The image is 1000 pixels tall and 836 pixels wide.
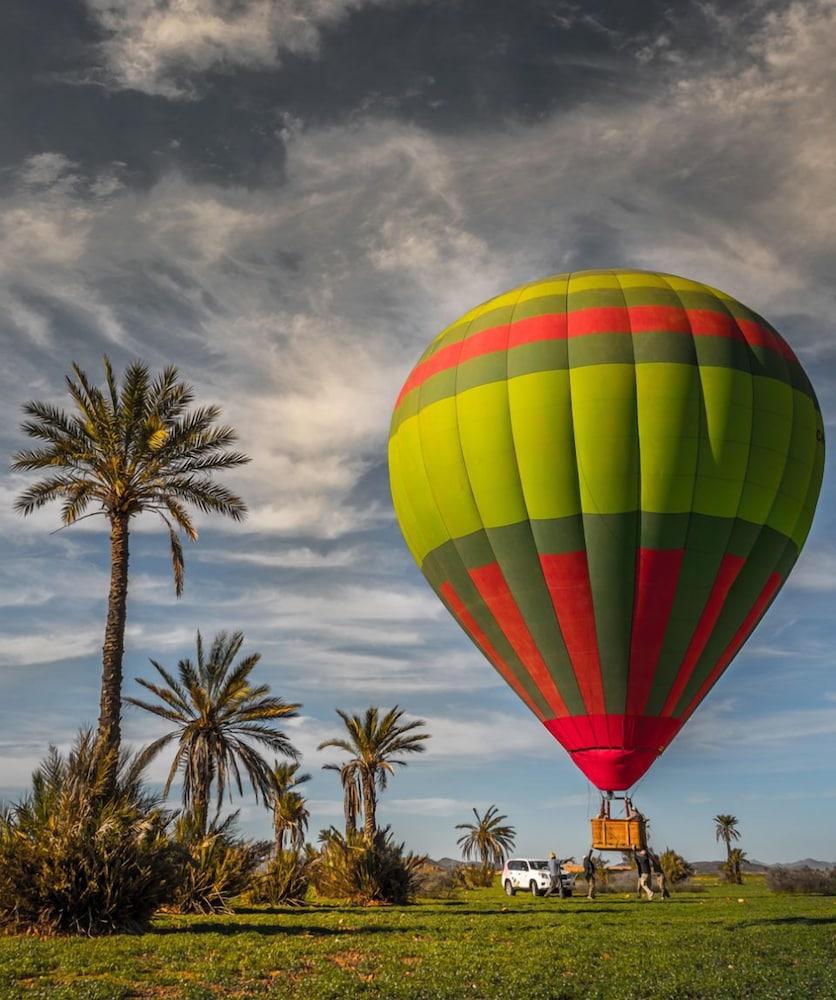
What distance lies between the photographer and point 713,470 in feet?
77.6

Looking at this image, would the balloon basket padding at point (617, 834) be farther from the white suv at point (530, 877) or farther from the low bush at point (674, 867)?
the low bush at point (674, 867)

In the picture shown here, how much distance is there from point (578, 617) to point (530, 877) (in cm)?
2068

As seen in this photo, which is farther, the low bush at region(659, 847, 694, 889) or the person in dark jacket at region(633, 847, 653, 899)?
the low bush at region(659, 847, 694, 889)

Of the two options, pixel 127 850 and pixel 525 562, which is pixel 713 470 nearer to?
pixel 525 562

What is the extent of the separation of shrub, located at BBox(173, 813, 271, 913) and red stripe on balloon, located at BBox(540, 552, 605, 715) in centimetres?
988

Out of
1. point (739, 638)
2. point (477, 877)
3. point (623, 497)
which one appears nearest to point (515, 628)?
point (623, 497)

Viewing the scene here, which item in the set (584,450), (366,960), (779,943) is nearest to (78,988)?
(366,960)

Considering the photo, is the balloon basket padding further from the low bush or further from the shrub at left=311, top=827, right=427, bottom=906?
the low bush

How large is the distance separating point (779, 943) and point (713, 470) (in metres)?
11.1

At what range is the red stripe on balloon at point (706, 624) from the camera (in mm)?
23969

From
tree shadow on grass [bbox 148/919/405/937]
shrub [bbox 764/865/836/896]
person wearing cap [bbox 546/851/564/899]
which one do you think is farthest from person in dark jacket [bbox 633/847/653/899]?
tree shadow on grass [bbox 148/919/405/937]

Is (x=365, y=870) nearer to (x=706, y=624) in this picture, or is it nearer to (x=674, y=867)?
(x=706, y=624)

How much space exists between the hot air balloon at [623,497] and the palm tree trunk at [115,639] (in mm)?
8926

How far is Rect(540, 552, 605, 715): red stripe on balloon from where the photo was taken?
78.6ft
